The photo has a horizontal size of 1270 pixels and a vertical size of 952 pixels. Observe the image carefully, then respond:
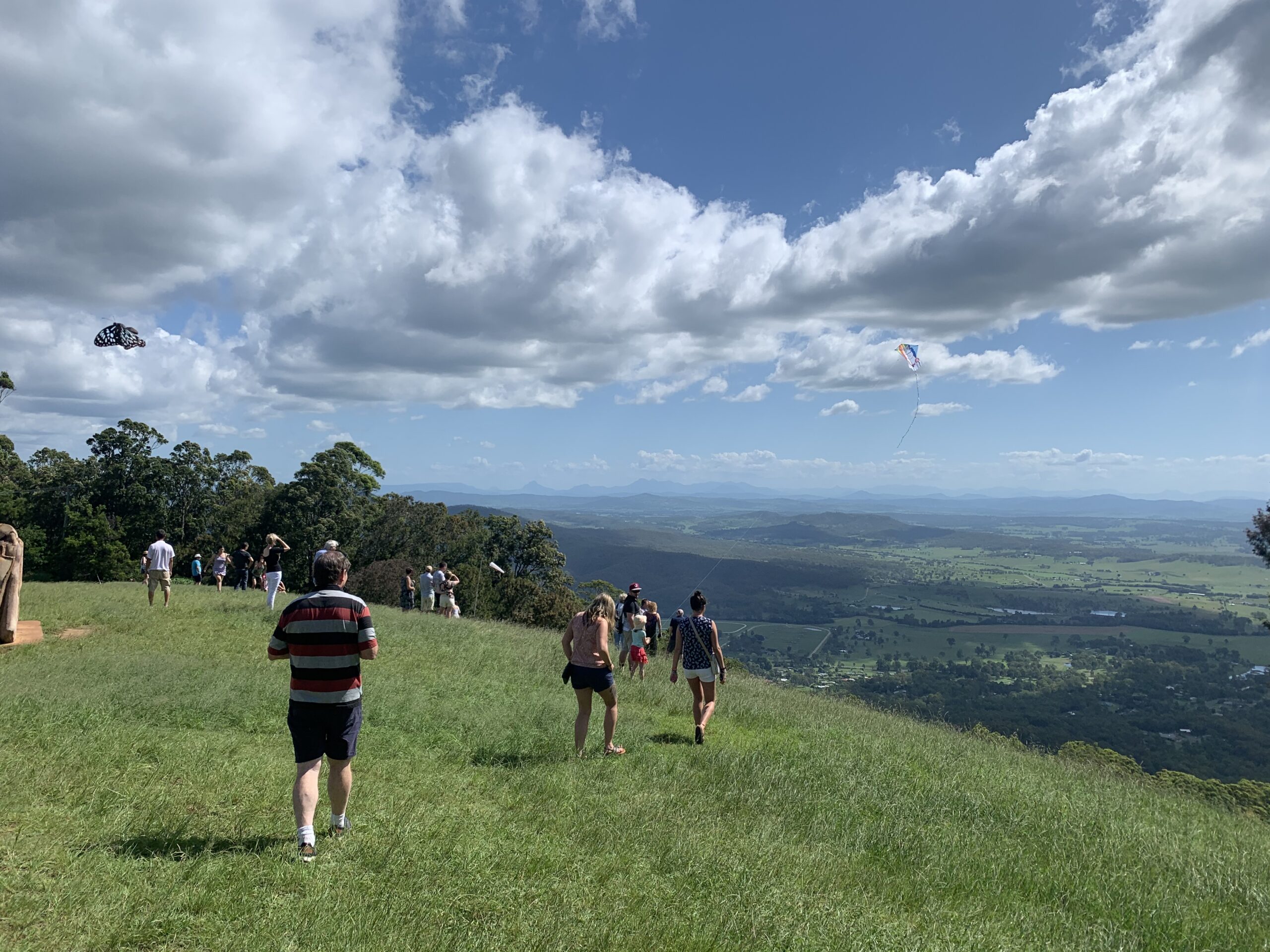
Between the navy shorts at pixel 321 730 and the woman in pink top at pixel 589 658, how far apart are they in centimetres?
306

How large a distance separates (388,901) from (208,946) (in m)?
0.88

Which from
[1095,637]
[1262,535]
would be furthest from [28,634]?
[1095,637]

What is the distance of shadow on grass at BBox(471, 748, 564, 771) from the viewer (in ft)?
23.7

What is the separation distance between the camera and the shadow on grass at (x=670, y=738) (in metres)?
8.92

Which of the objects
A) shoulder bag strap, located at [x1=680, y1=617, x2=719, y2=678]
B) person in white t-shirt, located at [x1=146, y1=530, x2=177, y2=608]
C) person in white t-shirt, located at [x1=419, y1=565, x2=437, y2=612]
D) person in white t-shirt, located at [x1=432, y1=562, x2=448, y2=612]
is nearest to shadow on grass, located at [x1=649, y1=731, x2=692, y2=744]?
shoulder bag strap, located at [x1=680, y1=617, x2=719, y2=678]

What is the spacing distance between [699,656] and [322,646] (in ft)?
18.0

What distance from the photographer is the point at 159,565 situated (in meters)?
Answer: 16.2

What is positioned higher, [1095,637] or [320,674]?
[320,674]

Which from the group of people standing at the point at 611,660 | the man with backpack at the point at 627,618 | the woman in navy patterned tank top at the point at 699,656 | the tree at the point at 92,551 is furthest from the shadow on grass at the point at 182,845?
the tree at the point at 92,551

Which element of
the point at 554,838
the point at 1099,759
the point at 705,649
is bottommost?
the point at 1099,759

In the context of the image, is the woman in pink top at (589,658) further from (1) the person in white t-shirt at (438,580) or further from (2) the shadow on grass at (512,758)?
(1) the person in white t-shirt at (438,580)

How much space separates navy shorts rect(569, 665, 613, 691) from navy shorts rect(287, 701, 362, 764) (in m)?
3.16

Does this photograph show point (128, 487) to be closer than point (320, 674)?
No

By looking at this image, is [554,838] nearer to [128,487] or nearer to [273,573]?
[273,573]
